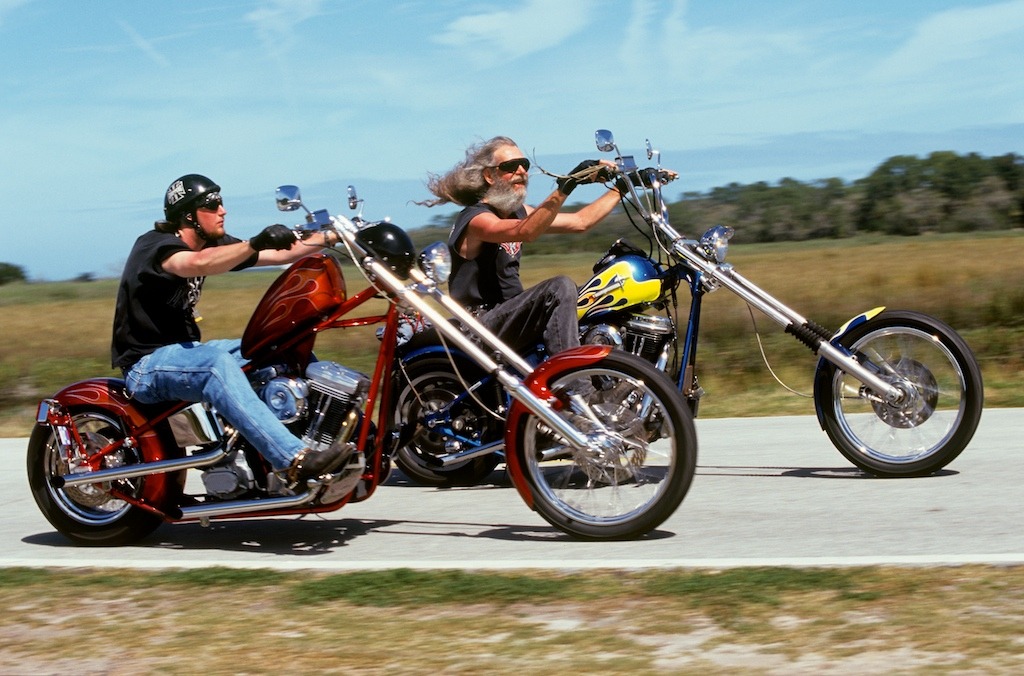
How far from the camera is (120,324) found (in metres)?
5.71

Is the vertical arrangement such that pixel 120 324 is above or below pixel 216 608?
above

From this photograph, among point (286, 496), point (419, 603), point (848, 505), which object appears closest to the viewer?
point (419, 603)

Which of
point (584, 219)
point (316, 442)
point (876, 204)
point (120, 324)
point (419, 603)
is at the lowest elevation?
point (419, 603)

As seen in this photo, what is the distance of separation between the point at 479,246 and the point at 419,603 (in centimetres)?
269

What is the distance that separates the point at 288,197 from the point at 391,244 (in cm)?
44

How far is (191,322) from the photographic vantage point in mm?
5844

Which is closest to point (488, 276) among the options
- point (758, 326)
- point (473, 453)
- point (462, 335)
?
point (473, 453)

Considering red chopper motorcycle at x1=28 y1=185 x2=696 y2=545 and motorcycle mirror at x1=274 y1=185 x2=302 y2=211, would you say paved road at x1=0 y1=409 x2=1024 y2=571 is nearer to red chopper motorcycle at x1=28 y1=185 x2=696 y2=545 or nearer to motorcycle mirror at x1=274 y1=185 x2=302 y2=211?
red chopper motorcycle at x1=28 y1=185 x2=696 y2=545

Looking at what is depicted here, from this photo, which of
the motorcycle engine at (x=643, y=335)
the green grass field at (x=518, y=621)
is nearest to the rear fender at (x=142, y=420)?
the green grass field at (x=518, y=621)

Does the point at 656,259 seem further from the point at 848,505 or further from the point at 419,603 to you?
the point at 419,603

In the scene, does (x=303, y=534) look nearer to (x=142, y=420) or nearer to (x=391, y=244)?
(x=142, y=420)

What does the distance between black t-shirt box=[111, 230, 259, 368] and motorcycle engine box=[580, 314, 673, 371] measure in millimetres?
1864

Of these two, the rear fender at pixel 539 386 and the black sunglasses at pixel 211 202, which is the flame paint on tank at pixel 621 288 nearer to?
the rear fender at pixel 539 386

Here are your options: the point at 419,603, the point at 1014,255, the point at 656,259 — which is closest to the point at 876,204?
the point at 1014,255
